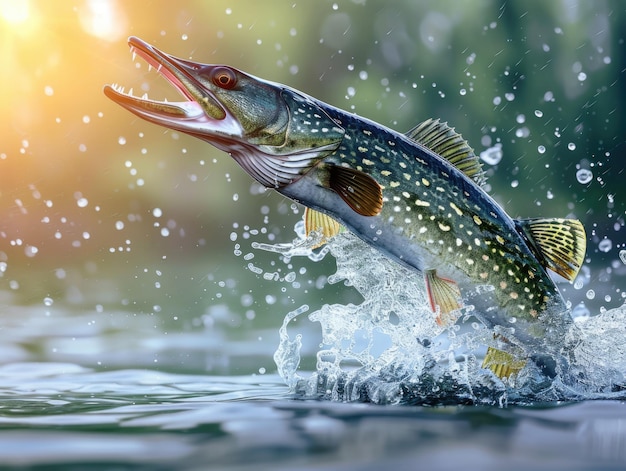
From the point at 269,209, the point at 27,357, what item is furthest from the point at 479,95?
the point at 27,357

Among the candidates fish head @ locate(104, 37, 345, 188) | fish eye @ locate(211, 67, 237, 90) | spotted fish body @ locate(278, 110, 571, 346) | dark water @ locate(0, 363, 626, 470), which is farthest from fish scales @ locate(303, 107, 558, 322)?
dark water @ locate(0, 363, 626, 470)

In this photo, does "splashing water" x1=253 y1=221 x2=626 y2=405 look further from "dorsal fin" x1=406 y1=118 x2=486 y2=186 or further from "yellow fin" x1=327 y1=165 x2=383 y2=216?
"dorsal fin" x1=406 y1=118 x2=486 y2=186

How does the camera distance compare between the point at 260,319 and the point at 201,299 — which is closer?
the point at 260,319

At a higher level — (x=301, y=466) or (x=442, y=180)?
(x=442, y=180)

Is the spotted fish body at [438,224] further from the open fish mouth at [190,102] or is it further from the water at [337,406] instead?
the open fish mouth at [190,102]

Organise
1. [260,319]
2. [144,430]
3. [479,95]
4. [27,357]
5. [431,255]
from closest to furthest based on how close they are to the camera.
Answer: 1. [144,430]
2. [431,255]
3. [27,357]
4. [260,319]
5. [479,95]

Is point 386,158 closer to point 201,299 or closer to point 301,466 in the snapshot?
point 301,466
